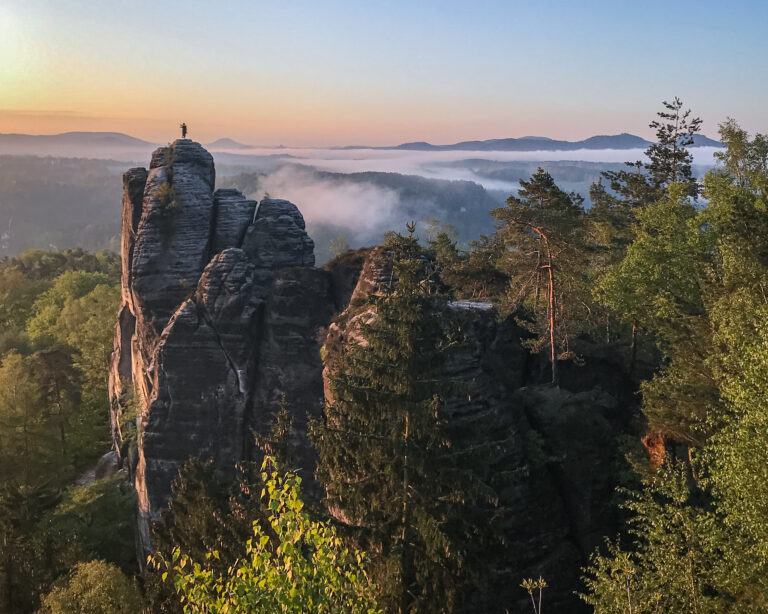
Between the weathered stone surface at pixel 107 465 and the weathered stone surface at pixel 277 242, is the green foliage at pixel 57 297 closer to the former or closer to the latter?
the weathered stone surface at pixel 107 465

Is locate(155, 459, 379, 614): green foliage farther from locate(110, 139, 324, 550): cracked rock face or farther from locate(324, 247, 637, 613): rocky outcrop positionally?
locate(110, 139, 324, 550): cracked rock face

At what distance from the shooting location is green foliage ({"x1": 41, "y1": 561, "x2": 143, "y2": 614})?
78.5 feet

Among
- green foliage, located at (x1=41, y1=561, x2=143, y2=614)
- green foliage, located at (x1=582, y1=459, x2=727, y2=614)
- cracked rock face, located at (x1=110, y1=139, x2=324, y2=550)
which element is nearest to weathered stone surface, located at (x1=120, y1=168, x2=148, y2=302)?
cracked rock face, located at (x1=110, y1=139, x2=324, y2=550)

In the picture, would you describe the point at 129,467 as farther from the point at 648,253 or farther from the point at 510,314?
the point at 648,253

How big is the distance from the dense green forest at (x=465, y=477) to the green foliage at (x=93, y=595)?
9cm

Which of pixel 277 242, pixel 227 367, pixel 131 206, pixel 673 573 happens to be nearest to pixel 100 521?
pixel 227 367

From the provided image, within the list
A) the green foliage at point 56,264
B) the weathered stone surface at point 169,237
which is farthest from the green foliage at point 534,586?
the green foliage at point 56,264

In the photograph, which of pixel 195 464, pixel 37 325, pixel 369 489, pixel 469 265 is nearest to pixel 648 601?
pixel 369 489

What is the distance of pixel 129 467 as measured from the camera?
148 feet

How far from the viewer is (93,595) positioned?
24000 millimetres

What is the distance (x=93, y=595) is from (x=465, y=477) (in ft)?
61.3

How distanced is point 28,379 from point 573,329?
52.2 metres

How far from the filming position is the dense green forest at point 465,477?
15.5 m

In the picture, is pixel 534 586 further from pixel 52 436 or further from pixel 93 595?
pixel 52 436
